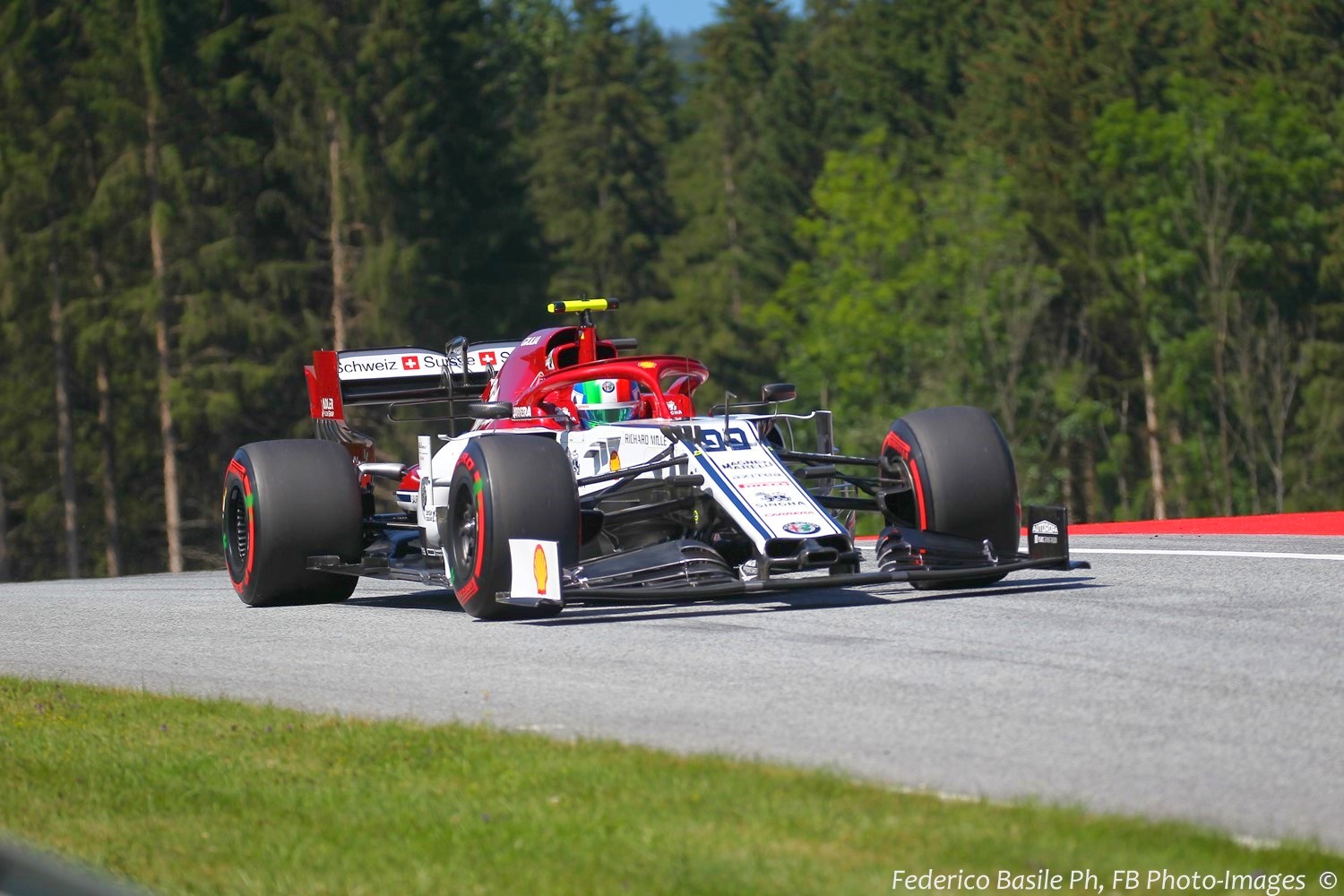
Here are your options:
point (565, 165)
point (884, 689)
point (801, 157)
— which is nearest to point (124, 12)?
point (565, 165)

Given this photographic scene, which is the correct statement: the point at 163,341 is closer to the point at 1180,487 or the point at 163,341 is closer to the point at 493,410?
the point at 1180,487

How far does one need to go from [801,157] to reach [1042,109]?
1201 cm

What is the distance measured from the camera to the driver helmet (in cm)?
1184

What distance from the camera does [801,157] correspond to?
62.8 meters

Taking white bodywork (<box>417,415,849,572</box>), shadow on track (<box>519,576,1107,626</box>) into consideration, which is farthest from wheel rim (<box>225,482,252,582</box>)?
shadow on track (<box>519,576,1107,626</box>)

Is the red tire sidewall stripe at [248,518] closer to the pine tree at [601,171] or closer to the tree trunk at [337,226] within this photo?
the tree trunk at [337,226]

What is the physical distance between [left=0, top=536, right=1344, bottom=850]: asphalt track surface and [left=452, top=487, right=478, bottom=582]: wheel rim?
0.37 meters

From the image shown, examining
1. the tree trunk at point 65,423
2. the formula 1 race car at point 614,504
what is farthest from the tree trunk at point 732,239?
the formula 1 race car at point 614,504

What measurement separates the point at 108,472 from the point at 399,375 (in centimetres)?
3236

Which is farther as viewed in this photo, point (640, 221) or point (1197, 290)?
point (640, 221)

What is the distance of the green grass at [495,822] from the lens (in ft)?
16.5

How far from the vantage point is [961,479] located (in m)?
10.7

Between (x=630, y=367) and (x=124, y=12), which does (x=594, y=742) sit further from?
(x=124, y=12)

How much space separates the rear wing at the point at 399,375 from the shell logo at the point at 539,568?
14.2 feet
